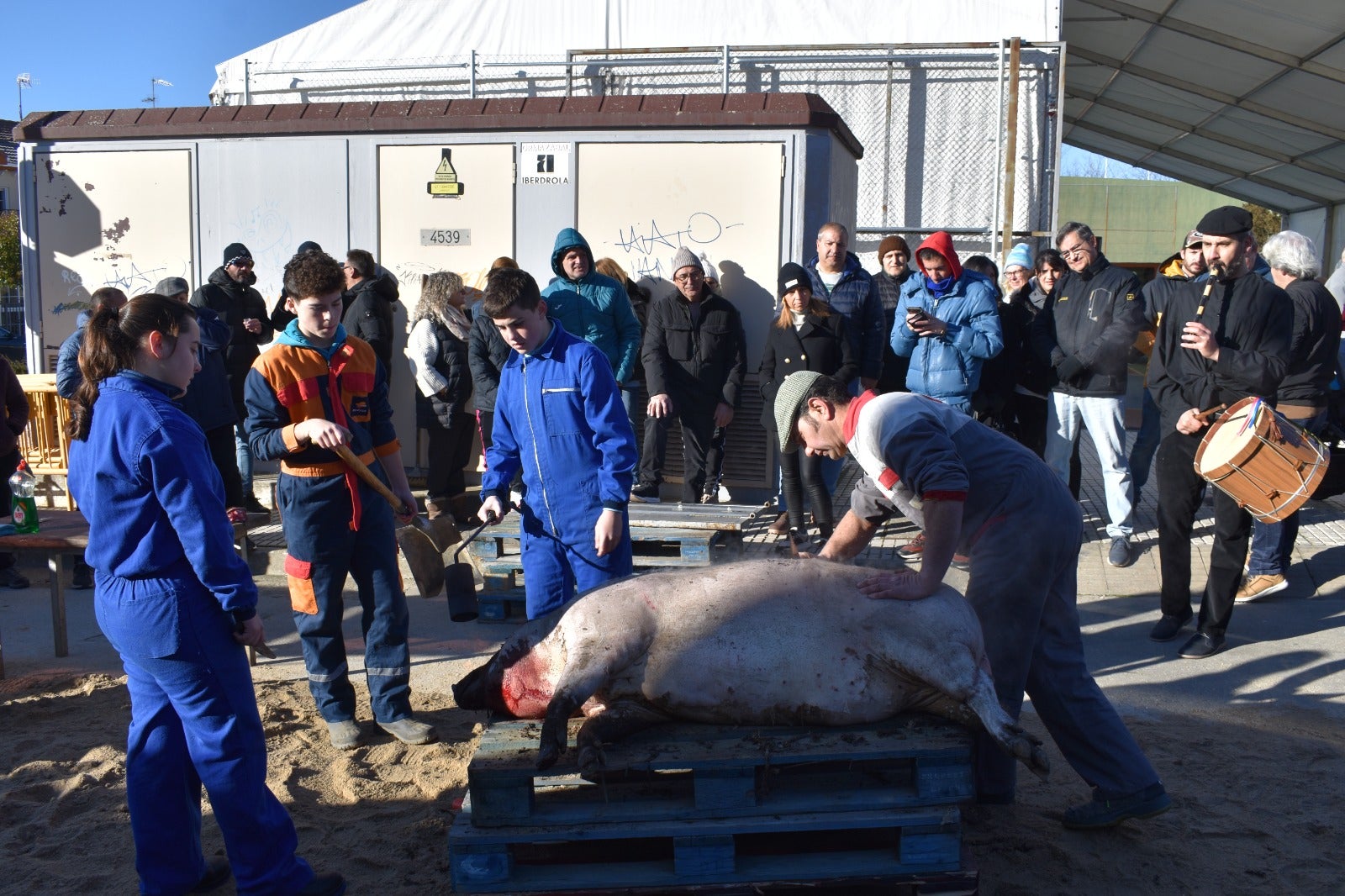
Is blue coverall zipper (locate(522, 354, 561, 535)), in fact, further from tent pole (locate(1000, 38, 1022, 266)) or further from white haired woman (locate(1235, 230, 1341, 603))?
tent pole (locate(1000, 38, 1022, 266))

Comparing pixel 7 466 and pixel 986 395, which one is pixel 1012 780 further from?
pixel 7 466

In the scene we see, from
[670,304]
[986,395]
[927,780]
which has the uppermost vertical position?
[670,304]

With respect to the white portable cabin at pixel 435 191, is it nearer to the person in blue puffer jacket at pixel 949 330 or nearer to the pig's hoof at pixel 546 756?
the person in blue puffer jacket at pixel 949 330

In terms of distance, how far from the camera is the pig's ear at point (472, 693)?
12.6 ft

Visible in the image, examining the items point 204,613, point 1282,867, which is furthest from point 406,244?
point 1282,867

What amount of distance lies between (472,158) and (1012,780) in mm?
6744

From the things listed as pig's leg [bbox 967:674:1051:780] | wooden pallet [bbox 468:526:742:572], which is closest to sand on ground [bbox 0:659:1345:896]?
pig's leg [bbox 967:674:1051:780]

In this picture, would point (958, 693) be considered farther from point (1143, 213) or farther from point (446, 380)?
point (1143, 213)

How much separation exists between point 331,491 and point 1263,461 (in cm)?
430

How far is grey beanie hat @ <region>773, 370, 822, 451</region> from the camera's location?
3.73 meters

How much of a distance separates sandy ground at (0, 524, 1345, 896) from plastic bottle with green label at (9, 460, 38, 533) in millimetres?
740

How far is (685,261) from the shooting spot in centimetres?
779

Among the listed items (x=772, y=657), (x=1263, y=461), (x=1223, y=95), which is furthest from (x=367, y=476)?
(x=1223, y=95)

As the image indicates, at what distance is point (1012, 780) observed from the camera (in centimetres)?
403
